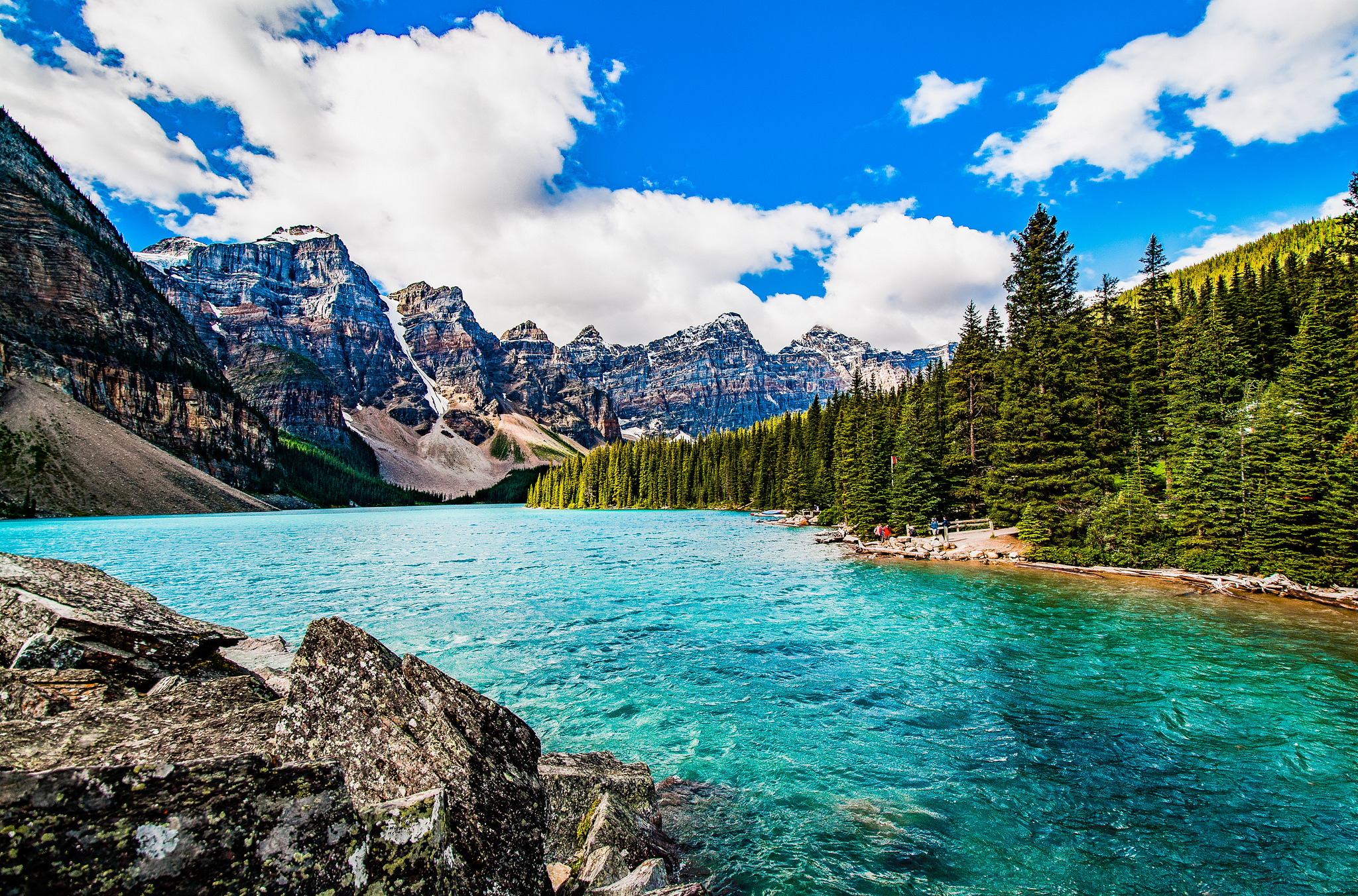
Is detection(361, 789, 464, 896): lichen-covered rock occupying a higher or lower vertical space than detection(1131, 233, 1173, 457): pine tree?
lower

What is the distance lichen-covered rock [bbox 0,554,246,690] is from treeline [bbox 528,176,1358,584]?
1492 inches

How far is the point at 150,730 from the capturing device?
3.72m

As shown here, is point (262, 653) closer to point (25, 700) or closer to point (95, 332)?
point (25, 700)

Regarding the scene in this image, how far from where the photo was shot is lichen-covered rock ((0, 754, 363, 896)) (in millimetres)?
2182

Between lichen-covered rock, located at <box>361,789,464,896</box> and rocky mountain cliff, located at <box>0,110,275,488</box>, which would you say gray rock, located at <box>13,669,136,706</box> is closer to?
lichen-covered rock, located at <box>361,789,464,896</box>


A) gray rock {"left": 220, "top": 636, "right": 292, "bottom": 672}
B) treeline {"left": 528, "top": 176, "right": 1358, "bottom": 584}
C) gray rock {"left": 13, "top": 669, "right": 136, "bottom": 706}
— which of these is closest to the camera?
gray rock {"left": 13, "top": 669, "right": 136, "bottom": 706}

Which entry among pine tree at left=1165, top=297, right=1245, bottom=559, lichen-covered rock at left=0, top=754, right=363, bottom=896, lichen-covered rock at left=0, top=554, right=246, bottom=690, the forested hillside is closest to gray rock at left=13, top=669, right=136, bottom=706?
lichen-covered rock at left=0, top=554, right=246, bottom=690

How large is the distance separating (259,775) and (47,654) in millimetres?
4521

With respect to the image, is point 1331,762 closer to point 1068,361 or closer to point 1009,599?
point 1009,599

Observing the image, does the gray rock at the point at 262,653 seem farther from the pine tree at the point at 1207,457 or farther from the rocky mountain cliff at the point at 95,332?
the rocky mountain cliff at the point at 95,332

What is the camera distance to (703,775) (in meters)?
11.1

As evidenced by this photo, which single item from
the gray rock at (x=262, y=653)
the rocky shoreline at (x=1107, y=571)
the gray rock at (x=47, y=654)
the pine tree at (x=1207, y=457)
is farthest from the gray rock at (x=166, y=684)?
the pine tree at (x=1207, y=457)

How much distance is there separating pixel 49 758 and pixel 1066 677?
63.8 feet

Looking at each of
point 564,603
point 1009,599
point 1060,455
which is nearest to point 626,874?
point 564,603
